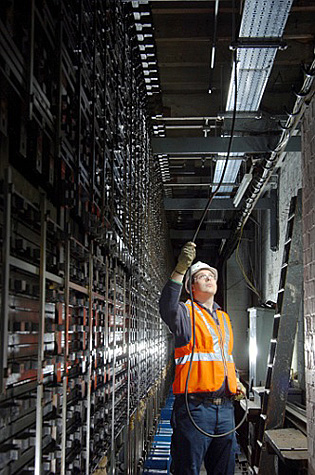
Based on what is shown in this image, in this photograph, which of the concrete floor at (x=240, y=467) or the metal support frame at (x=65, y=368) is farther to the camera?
the concrete floor at (x=240, y=467)

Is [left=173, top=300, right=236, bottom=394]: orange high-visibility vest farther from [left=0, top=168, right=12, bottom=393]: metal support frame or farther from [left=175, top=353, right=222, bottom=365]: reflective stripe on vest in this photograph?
[left=0, top=168, right=12, bottom=393]: metal support frame

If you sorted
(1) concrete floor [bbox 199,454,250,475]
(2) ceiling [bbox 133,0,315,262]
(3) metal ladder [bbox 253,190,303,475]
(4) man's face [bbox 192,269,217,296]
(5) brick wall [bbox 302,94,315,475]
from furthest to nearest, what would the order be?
(1) concrete floor [bbox 199,454,250,475] → (3) metal ladder [bbox 253,190,303,475] → (5) brick wall [bbox 302,94,315,475] → (4) man's face [bbox 192,269,217,296] → (2) ceiling [bbox 133,0,315,262]

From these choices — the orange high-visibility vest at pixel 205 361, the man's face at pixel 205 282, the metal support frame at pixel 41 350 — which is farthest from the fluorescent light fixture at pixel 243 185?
the metal support frame at pixel 41 350

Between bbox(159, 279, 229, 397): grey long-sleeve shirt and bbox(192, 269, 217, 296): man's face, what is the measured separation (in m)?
0.31

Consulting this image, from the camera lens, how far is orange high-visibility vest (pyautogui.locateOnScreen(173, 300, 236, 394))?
14.7 ft

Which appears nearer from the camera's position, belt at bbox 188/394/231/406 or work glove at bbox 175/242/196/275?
work glove at bbox 175/242/196/275

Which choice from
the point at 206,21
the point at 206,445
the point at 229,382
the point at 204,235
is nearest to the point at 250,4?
the point at 206,21

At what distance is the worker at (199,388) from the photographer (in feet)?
14.2

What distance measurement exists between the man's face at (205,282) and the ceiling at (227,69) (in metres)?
1.70

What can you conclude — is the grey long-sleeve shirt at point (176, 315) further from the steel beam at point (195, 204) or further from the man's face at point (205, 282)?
the steel beam at point (195, 204)

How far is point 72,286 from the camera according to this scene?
2.38 metres

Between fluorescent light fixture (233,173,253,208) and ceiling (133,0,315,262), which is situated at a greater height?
ceiling (133,0,315,262)

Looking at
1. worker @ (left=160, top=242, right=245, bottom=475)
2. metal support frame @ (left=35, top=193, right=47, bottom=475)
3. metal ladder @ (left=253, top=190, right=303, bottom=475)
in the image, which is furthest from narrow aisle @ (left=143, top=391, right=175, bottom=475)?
metal support frame @ (left=35, top=193, right=47, bottom=475)

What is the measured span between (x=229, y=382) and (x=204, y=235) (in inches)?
384
